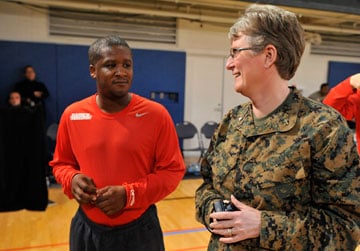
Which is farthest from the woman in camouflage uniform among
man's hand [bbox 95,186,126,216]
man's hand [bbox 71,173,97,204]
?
man's hand [bbox 71,173,97,204]

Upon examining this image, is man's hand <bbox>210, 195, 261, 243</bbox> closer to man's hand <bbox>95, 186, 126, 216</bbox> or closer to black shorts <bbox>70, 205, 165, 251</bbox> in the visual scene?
man's hand <bbox>95, 186, 126, 216</bbox>

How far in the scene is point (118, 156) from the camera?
1.67 m

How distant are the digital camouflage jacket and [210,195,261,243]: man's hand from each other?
1.0 inches

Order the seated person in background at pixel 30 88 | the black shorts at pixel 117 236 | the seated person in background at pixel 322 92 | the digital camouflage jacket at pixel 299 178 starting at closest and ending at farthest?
the digital camouflage jacket at pixel 299 178 < the black shorts at pixel 117 236 < the seated person in background at pixel 30 88 < the seated person in background at pixel 322 92

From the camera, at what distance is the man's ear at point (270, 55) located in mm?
1124

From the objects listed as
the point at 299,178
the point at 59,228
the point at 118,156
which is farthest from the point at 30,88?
the point at 299,178

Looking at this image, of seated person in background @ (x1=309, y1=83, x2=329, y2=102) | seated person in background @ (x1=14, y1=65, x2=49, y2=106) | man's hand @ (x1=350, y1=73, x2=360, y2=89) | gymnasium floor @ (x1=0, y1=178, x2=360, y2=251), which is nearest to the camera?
man's hand @ (x1=350, y1=73, x2=360, y2=89)

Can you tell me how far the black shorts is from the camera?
1.65m

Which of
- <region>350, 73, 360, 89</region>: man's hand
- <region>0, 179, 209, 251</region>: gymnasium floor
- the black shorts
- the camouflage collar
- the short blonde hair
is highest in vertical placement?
the short blonde hair

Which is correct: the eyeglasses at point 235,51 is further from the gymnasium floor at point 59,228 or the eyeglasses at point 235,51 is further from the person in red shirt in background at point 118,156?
the gymnasium floor at point 59,228

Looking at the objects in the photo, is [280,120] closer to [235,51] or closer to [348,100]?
[235,51]

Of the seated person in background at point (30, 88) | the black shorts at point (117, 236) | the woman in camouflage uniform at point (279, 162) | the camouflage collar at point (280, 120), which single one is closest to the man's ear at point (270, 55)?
the woman in camouflage uniform at point (279, 162)

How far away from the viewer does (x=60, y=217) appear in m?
4.27

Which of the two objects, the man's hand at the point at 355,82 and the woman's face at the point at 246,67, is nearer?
the woman's face at the point at 246,67
